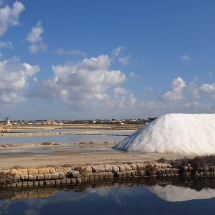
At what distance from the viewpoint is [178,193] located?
12977mm

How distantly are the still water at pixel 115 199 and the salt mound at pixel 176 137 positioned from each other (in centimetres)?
676

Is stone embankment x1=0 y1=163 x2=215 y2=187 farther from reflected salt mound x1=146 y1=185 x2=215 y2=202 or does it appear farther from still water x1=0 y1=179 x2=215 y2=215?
reflected salt mound x1=146 y1=185 x2=215 y2=202

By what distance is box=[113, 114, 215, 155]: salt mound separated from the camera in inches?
838

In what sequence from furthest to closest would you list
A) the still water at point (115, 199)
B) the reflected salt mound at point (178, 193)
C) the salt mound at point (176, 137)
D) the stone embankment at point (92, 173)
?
the salt mound at point (176, 137) → the stone embankment at point (92, 173) → the reflected salt mound at point (178, 193) → the still water at point (115, 199)

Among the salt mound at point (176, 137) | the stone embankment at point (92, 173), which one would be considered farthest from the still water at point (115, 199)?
the salt mound at point (176, 137)

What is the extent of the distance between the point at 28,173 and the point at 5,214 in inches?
140

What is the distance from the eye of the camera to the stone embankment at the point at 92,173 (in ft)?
44.0

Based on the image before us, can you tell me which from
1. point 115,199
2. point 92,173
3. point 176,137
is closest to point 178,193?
point 115,199

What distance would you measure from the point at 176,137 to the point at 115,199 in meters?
10.9

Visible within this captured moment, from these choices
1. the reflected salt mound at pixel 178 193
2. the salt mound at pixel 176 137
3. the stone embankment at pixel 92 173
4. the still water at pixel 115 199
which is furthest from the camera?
the salt mound at pixel 176 137

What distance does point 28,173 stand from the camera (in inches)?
538

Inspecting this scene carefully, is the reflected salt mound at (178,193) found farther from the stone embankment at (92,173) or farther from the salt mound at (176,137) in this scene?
the salt mound at (176,137)

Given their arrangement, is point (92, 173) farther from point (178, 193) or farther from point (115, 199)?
point (178, 193)

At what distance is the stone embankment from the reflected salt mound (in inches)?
67.3
